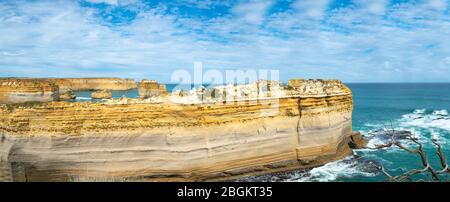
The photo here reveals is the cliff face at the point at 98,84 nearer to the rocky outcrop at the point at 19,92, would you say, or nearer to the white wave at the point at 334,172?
the rocky outcrop at the point at 19,92

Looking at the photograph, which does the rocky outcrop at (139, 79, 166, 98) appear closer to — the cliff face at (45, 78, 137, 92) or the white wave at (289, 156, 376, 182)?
the cliff face at (45, 78, 137, 92)

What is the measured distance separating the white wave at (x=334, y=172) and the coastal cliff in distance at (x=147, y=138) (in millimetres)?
1291

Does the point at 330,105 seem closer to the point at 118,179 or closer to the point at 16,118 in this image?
the point at 118,179

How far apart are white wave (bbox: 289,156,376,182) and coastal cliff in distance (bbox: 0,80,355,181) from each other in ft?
4.24

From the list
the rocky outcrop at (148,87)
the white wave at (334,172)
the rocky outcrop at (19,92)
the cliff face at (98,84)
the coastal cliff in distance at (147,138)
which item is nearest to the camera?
the coastal cliff in distance at (147,138)

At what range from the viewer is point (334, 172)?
52.1ft

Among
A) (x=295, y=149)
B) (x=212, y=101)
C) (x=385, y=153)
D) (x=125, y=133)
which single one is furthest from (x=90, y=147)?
(x=385, y=153)

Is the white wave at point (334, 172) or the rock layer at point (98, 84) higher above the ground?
the rock layer at point (98, 84)

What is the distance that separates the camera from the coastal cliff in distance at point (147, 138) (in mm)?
13742

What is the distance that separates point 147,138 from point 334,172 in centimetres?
817

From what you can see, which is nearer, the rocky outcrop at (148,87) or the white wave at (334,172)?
the white wave at (334,172)

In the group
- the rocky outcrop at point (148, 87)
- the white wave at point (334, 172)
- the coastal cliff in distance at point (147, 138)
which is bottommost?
the white wave at point (334, 172)

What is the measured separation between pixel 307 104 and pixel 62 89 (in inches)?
1912

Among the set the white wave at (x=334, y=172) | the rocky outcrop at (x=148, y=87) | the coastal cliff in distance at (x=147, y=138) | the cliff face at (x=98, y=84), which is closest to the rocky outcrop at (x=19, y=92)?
the coastal cliff in distance at (x=147, y=138)
